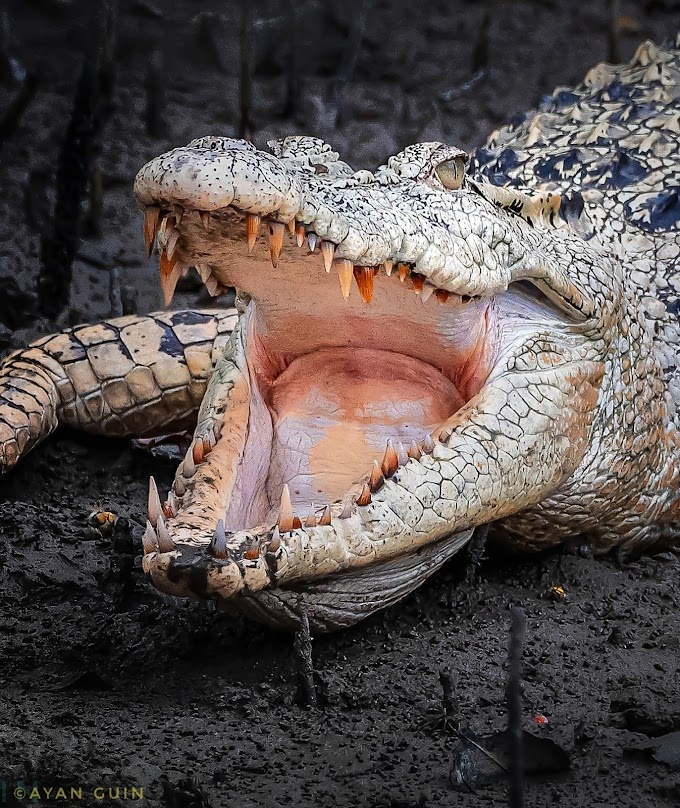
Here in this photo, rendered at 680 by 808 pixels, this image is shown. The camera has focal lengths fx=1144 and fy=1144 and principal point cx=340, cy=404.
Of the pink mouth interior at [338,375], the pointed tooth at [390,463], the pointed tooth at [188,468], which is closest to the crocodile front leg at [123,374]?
the pink mouth interior at [338,375]

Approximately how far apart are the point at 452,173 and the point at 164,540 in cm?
114

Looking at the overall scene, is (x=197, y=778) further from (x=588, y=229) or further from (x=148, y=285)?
(x=148, y=285)

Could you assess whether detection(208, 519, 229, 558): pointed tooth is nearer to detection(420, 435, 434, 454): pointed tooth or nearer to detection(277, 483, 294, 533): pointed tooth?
detection(277, 483, 294, 533): pointed tooth

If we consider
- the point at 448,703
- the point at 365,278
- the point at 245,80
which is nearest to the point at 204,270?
the point at 365,278

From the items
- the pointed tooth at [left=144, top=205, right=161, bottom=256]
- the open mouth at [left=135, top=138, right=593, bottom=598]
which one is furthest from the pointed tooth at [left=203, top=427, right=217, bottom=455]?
the pointed tooth at [left=144, top=205, right=161, bottom=256]

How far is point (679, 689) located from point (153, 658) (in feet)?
4.04

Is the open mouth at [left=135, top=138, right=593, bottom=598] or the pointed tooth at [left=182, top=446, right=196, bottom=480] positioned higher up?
the open mouth at [left=135, top=138, right=593, bottom=598]

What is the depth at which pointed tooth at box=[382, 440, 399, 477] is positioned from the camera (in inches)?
101

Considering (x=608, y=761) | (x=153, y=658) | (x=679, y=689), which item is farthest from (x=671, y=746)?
(x=153, y=658)

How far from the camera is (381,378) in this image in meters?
3.10

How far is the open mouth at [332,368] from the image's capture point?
2.67 meters

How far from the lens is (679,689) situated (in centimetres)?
265

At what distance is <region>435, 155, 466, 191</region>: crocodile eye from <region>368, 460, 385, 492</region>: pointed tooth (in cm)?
72

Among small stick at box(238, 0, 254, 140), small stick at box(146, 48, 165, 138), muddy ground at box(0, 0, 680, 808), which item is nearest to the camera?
muddy ground at box(0, 0, 680, 808)
